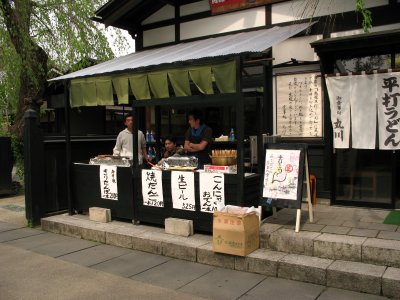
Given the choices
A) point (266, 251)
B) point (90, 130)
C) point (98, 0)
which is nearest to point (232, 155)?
point (266, 251)

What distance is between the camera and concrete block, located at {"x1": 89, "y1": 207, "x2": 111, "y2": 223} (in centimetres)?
743

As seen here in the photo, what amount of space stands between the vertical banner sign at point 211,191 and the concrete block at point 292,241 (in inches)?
39.6

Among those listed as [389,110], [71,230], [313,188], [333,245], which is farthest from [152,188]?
[389,110]

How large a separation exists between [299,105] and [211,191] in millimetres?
2873

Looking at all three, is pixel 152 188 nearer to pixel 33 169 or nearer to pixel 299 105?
pixel 33 169

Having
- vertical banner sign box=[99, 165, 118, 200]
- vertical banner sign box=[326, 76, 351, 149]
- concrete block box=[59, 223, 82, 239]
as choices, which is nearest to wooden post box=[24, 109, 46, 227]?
concrete block box=[59, 223, 82, 239]

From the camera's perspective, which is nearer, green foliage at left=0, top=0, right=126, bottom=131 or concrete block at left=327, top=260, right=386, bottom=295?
concrete block at left=327, top=260, right=386, bottom=295

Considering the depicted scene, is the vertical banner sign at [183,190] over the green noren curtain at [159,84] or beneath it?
beneath

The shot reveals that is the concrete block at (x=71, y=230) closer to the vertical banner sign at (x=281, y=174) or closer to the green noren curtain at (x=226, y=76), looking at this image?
the vertical banner sign at (x=281, y=174)

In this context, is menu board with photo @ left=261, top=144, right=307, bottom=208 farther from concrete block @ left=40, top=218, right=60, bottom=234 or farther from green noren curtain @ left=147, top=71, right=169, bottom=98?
concrete block @ left=40, top=218, right=60, bottom=234

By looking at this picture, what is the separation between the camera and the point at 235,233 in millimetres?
5297

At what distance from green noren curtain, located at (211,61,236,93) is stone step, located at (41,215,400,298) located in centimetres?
217

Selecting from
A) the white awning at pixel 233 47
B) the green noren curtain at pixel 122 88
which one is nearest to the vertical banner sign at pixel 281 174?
the white awning at pixel 233 47

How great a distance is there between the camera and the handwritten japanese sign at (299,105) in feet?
25.2
